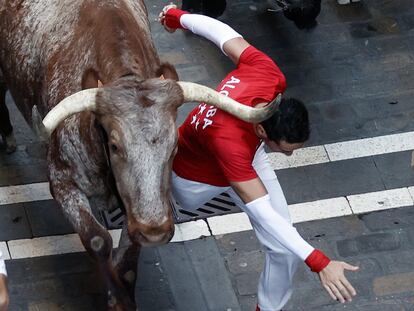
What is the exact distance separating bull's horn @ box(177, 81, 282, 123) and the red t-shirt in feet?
0.45

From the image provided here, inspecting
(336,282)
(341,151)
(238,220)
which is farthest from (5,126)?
(336,282)

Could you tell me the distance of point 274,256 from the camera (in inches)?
297

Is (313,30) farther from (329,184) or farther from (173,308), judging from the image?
(173,308)

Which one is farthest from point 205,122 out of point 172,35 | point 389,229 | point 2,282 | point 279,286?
point 172,35

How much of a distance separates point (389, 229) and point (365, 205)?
13.3 inches

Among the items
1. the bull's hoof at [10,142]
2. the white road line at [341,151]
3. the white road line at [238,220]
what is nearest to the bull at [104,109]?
the bull's hoof at [10,142]

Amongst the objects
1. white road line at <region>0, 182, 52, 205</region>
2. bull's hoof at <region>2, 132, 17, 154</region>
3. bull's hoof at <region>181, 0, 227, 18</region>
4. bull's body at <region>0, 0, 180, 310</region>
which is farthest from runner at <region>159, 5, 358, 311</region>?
bull's hoof at <region>181, 0, 227, 18</region>

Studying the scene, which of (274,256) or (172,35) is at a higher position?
(274,256)

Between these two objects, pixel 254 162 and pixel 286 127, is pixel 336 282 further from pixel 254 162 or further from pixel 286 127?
pixel 254 162

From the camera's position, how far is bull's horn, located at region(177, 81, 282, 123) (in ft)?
23.3

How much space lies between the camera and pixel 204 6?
11.1 metres

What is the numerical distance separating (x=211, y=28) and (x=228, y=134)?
46.5 inches

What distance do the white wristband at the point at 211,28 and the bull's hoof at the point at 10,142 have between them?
7.31 ft

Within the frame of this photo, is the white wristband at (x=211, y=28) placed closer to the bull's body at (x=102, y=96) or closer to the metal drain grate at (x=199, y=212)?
the bull's body at (x=102, y=96)
